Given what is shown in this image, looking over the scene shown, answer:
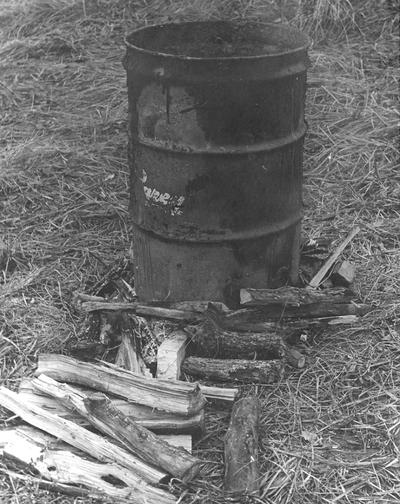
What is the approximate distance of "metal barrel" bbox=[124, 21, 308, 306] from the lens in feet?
9.72

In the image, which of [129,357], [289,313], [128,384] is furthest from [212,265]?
[128,384]

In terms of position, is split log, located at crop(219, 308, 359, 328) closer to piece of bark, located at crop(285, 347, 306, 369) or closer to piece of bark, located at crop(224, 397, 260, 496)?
piece of bark, located at crop(285, 347, 306, 369)

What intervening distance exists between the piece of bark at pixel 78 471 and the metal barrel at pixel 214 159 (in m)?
0.97

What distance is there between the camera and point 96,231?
14.8ft

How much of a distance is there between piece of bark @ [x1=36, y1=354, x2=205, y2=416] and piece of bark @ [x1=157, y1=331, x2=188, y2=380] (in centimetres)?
15

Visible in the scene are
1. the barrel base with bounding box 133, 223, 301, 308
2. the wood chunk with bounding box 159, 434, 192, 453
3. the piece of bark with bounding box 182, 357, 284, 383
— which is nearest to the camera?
the wood chunk with bounding box 159, 434, 192, 453

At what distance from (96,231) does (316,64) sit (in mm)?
2688

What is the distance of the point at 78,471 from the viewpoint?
8.90ft

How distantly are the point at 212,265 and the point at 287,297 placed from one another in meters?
0.38

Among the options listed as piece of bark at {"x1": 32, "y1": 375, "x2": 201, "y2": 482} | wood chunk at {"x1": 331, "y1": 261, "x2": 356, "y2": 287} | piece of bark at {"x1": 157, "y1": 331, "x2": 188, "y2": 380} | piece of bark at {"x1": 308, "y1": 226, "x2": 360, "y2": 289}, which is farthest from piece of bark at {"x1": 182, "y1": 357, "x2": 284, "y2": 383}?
wood chunk at {"x1": 331, "y1": 261, "x2": 356, "y2": 287}

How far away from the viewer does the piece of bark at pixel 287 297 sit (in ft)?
10.8

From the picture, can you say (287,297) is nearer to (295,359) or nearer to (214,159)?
(295,359)

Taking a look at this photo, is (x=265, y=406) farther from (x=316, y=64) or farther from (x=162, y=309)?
(x=316, y=64)

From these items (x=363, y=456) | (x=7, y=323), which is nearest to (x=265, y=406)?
(x=363, y=456)
